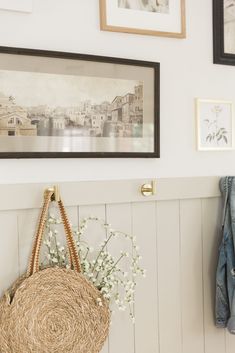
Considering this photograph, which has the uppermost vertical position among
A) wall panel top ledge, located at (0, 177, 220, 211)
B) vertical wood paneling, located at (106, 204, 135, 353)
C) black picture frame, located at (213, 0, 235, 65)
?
black picture frame, located at (213, 0, 235, 65)

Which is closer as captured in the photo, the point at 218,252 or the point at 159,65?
the point at 159,65

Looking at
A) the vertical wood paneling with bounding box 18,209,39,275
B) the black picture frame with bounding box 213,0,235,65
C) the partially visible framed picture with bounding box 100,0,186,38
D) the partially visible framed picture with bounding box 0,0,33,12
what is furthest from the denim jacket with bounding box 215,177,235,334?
the partially visible framed picture with bounding box 0,0,33,12

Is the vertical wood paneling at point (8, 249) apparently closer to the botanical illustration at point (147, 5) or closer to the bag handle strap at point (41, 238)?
the bag handle strap at point (41, 238)

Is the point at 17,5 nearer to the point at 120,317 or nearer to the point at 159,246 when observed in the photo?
the point at 159,246

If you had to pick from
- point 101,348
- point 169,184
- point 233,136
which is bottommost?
point 101,348

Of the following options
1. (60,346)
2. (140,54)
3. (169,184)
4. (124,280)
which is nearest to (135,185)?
(169,184)

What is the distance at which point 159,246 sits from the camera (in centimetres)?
173

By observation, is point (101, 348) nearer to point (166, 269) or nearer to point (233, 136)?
point (166, 269)

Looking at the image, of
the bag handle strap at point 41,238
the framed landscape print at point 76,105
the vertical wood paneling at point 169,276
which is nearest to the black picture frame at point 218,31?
the framed landscape print at point 76,105

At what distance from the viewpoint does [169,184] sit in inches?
68.1

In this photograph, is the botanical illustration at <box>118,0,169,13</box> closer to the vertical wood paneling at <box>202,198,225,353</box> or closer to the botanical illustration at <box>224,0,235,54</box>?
the botanical illustration at <box>224,0,235,54</box>

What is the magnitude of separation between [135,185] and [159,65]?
0.43m

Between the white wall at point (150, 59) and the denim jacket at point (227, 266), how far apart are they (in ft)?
0.38

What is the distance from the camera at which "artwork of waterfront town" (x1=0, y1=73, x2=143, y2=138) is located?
150cm
